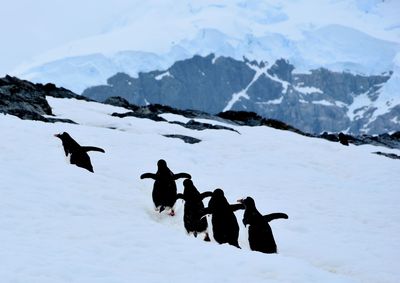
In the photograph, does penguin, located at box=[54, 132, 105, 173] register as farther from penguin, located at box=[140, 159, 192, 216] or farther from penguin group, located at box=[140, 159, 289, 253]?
penguin group, located at box=[140, 159, 289, 253]

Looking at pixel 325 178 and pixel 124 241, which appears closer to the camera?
pixel 124 241

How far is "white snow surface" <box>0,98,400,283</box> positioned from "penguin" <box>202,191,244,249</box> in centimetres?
64

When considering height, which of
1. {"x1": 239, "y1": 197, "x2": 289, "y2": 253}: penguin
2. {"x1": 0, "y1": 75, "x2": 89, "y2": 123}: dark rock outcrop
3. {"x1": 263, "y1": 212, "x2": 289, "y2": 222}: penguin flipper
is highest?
{"x1": 0, "y1": 75, "x2": 89, "y2": 123}: dark rock outcrop

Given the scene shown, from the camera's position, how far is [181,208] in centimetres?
1295

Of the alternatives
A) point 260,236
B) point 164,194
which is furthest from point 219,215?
point 164,194

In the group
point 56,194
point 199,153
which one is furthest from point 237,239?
point 199,153

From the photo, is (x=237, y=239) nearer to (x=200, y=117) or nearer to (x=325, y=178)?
(x=325, y=178)

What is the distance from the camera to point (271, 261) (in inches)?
311

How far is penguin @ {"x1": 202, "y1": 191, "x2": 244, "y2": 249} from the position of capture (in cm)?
1039

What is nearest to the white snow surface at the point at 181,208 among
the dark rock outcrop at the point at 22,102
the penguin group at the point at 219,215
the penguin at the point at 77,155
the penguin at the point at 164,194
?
the penguin at the point at 164,194

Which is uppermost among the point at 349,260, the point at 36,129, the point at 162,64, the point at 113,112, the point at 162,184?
the point at 162,64

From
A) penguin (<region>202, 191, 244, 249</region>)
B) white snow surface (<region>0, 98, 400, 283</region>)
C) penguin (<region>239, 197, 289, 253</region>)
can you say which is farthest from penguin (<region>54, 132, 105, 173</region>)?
penguin (<region>239, 197, 289, 253</region>)

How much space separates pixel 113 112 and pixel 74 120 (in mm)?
5359

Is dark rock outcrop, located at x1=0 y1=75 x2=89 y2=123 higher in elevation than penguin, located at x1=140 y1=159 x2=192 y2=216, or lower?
higher
